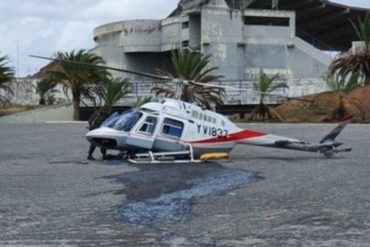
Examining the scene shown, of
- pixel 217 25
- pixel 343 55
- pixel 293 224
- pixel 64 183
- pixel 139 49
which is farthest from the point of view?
pixel 139 49

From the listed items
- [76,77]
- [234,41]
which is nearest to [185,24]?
[234,41]

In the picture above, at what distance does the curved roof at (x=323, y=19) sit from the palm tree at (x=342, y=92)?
145 feet

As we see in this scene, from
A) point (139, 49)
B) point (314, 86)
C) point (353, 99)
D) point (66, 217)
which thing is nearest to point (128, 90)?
point (314, 86)

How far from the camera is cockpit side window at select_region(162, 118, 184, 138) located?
20719 millimetres

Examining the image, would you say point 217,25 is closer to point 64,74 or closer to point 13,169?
point 64,74

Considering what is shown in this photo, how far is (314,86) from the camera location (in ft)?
184

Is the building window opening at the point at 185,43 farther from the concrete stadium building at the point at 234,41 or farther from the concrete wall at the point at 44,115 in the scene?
the concrete wall at the point at 44,115

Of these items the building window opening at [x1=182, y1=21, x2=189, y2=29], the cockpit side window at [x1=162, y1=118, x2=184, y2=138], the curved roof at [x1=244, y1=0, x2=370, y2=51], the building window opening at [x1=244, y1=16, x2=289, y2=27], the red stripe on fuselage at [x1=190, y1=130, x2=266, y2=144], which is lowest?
the red stripe on fuselage at [x1=190, y1=130, x2=266, y2=144]

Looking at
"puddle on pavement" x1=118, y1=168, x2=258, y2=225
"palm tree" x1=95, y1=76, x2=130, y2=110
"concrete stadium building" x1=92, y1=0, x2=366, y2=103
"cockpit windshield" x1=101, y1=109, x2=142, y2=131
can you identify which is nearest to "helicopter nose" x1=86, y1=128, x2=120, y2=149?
"cockpit windshield" x1=101, y1=109, x2=142, y2=131

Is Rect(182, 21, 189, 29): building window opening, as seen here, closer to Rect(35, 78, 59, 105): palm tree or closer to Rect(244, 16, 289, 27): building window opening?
Rect(244, 16, 289, 27): building window opening

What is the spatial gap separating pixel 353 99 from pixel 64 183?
32.6 meters

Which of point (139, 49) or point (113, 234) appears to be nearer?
point (113, 234)

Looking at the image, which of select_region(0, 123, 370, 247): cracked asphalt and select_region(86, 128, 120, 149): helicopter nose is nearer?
select_region(0, 123, 370, 247): cracked asphalt

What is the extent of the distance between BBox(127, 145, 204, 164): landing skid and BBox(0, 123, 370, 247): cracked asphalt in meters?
0.73
